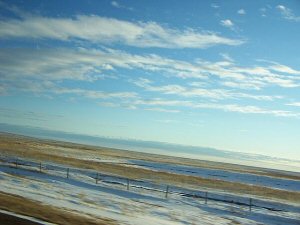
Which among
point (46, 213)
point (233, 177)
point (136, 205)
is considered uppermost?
point (46, 213)

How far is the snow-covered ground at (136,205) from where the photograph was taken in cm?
2509

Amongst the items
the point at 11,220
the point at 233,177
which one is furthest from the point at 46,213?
the point at 233,177

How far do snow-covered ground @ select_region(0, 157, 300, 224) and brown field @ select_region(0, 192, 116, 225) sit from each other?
4.68 ft

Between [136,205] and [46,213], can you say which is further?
[136,205]

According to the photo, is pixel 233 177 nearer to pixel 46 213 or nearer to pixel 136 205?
pixel 136 205

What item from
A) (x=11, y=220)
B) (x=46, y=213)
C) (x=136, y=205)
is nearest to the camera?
(x=11, y=220)

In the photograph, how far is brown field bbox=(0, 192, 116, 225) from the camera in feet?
61.7

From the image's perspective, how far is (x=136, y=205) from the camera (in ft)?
99.6

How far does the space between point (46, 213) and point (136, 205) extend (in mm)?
11320

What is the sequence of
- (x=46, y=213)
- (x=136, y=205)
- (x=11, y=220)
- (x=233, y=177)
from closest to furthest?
(x=11, y=220)
(x=46, y=213)
(x=136, y=205)
(x=233, y=177)

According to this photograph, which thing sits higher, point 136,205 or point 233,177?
point 136,205

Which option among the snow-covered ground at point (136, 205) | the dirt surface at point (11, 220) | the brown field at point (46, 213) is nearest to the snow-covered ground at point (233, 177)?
the snow-covered ground at point (136, 205)

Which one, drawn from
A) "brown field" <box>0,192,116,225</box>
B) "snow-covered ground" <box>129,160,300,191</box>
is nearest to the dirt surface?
"brown field" <box>0,192,116,225</box>

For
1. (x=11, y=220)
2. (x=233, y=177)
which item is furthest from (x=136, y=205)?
(x=233, y=177)
